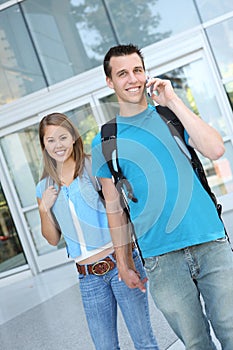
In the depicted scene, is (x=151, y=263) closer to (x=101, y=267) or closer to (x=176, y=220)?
(x=176, y=220)

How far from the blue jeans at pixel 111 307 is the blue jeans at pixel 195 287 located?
0.39 meters

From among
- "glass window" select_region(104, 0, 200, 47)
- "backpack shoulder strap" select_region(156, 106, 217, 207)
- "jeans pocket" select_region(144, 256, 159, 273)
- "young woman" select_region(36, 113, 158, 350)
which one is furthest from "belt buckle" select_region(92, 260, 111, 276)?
"glass window" select_region(104, 0, 200, 47)

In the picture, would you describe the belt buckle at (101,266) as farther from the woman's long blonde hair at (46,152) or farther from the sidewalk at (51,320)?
the sidewalk at (51,320)

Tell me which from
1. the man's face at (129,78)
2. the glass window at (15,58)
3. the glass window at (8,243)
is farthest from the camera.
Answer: the glass window at (8,243)

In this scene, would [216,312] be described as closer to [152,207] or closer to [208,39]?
[152,207]

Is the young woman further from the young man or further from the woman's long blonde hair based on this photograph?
the young man

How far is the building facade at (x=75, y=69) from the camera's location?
8.62 m

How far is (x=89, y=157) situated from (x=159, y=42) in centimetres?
654

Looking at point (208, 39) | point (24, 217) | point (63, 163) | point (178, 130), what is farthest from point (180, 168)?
point (24, 217)

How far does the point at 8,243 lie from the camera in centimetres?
978

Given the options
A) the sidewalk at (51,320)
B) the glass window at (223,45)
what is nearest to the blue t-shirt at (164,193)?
the sidewalk at (51,320)

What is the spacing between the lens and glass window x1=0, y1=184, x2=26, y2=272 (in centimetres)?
963

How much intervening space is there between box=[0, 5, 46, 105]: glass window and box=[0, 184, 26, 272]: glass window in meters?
1.69

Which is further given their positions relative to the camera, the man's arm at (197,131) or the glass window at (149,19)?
the glass window at (149,19)
